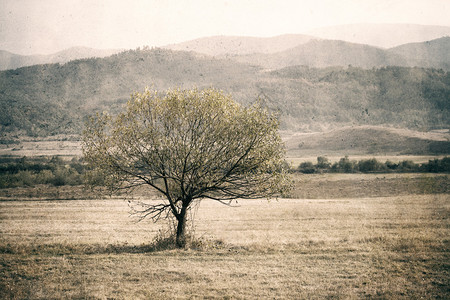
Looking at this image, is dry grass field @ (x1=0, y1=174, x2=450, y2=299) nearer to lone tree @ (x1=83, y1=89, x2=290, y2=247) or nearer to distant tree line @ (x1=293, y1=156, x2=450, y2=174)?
lone tree @ (x1=83, y1=89, x2=290, y2=247)

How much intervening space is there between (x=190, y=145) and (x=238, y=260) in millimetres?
6356

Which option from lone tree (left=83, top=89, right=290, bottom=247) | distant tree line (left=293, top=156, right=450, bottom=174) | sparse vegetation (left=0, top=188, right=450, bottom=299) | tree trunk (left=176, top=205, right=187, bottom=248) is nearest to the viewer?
sparse vegetation (left=0, top=188, right=450, bottom=299)

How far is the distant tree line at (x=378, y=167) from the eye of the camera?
69162 mm

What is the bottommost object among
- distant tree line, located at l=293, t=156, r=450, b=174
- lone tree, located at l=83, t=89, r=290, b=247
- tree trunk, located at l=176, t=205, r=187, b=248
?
distant tree line, located at l=293, t=156, r=450, b=174

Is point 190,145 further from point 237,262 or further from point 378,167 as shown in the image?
point 378,167

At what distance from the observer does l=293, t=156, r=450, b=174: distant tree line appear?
69162mm

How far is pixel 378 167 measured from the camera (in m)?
78.6

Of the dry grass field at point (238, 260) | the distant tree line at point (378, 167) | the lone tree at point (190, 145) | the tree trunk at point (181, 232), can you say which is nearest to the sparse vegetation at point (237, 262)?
the dry grass field at point (238, 260)

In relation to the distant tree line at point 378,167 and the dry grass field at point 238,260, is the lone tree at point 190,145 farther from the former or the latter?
the distant tree line at point 378,167

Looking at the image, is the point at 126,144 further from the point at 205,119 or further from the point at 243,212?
the point at 243,212

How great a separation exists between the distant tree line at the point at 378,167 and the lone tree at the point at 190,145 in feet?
199

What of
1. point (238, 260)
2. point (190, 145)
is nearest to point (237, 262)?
point (238, 260)

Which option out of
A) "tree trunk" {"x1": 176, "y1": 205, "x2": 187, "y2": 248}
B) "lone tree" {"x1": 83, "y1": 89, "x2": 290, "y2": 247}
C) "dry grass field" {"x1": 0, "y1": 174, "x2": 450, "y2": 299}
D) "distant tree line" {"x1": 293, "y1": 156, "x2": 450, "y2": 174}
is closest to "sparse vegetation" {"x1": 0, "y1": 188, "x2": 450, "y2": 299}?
"dry grass field" {"x1": 0, "y1": 174, "x2": 450, "y2": 299}

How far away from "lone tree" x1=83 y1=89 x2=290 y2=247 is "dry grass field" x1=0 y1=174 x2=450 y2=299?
3.40 meters
